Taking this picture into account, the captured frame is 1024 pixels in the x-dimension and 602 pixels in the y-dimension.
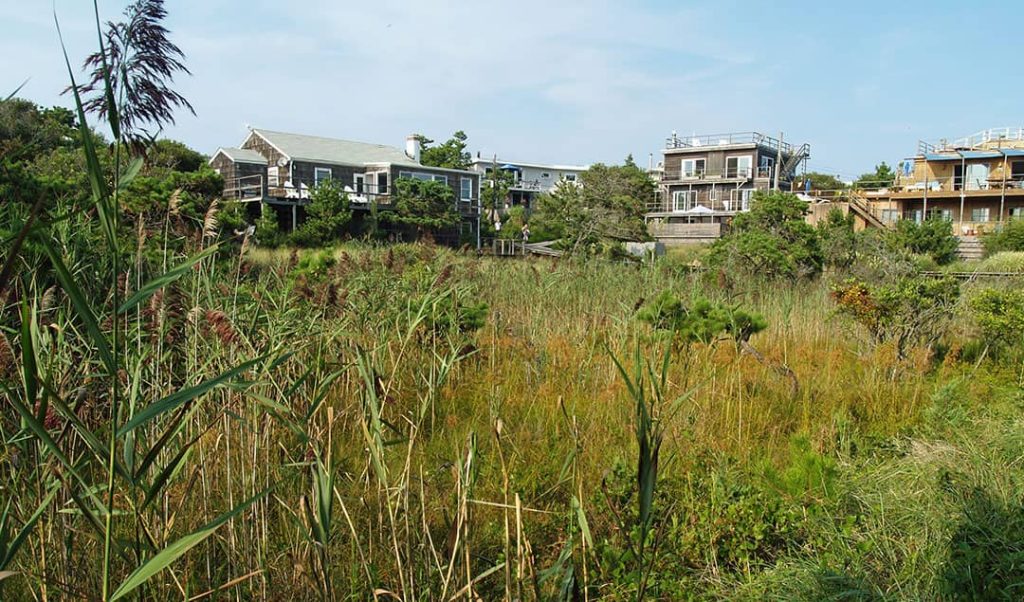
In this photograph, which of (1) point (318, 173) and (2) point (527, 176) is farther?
(2) point (527, 176)

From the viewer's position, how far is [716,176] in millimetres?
45469

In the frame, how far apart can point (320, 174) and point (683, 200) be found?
81.7 feet

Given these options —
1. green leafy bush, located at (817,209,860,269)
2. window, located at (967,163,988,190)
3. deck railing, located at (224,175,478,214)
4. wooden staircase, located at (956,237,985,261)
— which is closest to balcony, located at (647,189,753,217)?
window, located at (967,163,988,190)

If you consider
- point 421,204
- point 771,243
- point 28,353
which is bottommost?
point 28,353

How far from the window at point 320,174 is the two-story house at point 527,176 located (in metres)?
21.4

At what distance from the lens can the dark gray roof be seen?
32031 mm

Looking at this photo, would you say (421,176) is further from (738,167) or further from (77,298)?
(77,298)

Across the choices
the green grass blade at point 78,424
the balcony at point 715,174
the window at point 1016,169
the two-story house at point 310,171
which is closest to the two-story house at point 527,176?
the balcony at point 715,174

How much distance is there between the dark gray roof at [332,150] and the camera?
32.0 meters

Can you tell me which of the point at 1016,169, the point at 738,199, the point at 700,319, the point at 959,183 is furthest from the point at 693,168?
the point at 700,319

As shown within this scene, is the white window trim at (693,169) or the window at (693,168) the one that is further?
the window at (693,168)

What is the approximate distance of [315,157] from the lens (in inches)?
1264

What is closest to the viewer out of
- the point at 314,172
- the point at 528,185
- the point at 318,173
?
the point at 314,172

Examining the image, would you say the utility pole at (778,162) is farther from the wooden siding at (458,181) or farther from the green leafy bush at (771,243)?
the green leafy bush at (771,243)
